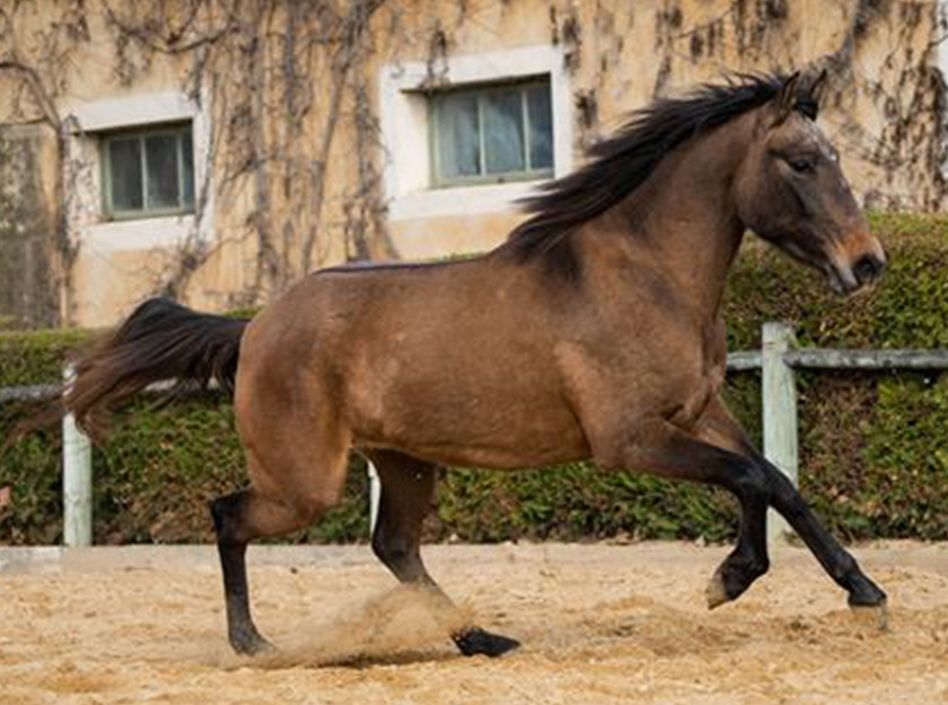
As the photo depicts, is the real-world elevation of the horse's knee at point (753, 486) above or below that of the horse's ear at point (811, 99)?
below

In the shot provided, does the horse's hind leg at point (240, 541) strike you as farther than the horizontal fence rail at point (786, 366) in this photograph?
No

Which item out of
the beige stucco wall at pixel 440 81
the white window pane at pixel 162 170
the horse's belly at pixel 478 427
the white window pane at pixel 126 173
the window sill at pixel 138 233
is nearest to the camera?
the horse's belly at pixel 478 427

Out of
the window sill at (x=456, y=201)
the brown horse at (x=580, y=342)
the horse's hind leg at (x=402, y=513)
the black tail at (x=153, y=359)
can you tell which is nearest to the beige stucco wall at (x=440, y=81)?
the window sill at (x=456, y=201)

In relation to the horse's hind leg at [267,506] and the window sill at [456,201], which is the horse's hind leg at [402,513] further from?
the window sill at [456,201]

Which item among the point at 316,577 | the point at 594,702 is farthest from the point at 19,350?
the point at 594,702

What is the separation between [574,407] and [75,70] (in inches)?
405

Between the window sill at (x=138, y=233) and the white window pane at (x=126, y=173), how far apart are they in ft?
0.64

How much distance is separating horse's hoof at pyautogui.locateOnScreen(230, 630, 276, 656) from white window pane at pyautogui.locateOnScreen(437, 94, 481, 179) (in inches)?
308

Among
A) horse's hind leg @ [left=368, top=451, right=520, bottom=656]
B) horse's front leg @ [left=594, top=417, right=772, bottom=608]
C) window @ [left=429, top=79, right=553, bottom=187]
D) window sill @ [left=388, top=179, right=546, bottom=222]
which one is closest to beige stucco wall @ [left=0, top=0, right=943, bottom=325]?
window sill @ [left=388, top=179, right=546, bottom=222]

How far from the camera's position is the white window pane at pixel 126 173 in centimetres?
1731

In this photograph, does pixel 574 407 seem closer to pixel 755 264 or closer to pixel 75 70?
pixel 755 264

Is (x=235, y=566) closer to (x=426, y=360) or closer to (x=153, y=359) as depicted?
(x=153, y=359)

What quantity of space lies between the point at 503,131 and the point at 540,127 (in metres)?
0.33

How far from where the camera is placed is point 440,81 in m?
15.6
